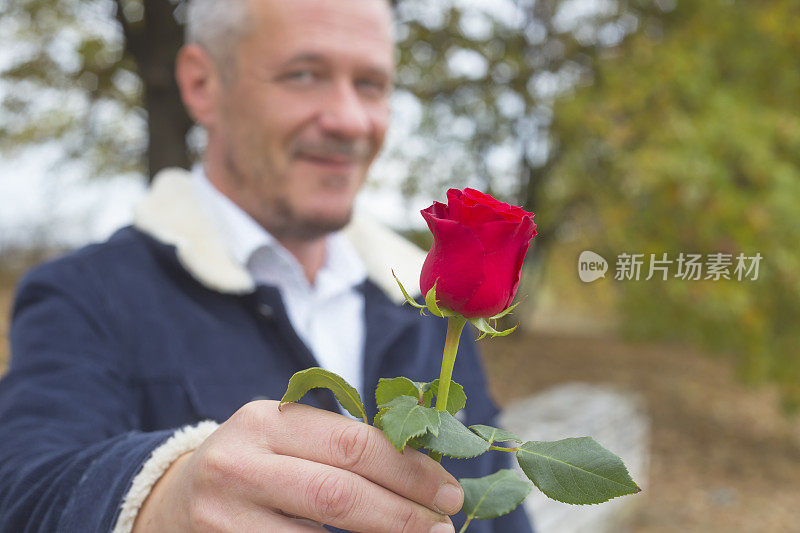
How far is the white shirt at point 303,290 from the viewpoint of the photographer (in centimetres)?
143

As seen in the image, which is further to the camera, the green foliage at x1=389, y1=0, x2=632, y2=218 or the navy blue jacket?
the green foliage at x1=389, y1=0, x2=632, y2=218

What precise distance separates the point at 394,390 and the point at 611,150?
556cm

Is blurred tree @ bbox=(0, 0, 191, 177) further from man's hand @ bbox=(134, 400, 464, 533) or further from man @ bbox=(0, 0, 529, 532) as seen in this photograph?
man's hand @ bbox=(134, 400, 464, 533)

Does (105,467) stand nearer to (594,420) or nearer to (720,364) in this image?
(594,420)

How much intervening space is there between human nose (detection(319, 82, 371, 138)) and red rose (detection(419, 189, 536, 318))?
0.92 meters

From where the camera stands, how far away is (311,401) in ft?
4.09

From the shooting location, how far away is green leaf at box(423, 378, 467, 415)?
1.85ft

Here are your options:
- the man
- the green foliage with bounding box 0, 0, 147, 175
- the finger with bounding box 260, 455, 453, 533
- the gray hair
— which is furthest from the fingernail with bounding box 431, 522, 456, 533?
the green foliage with bounding box 0, 0, 147, 175

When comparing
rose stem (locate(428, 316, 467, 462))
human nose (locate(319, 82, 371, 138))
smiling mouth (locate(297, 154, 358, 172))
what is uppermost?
human nose (locate(319, 82, 371, 138))

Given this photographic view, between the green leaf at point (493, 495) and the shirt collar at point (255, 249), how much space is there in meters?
0.90

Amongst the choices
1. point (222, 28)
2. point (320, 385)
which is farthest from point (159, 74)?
point (320, 385)

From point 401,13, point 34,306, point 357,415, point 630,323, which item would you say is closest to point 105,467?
point 357,415

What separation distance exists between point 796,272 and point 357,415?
4.88 metres

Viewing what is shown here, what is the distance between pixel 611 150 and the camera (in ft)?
18.7
